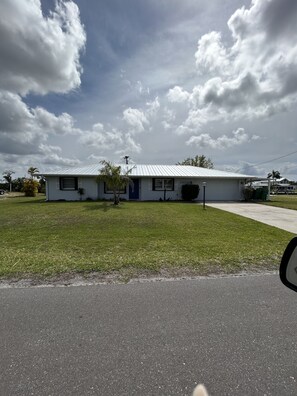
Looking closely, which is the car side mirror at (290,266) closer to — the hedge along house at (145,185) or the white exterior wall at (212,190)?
the hedge along house at (145,185)

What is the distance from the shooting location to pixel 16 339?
244cm

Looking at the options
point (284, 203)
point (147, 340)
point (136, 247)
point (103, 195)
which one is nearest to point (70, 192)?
point (103, 195)

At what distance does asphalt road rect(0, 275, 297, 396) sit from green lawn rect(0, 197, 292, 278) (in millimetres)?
1021

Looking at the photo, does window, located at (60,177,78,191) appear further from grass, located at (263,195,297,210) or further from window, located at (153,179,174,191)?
grass, located at (263,195,297,210)

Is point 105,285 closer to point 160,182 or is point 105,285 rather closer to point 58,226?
point 58,226

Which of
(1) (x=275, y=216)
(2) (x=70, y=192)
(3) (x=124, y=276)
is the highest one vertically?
(2) (x=70, y=192)

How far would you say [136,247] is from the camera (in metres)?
6.11

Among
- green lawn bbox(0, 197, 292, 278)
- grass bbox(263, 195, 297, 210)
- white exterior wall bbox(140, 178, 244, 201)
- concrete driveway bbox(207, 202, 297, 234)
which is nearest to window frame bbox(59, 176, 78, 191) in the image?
white exterior wall bbox(140, 178, 244, 201)

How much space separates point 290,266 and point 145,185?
68.1 ft

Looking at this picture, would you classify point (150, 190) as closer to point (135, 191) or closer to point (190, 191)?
point (135, 191)

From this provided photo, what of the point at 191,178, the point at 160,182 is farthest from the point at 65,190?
the point at 191,178

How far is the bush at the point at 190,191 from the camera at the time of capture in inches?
862

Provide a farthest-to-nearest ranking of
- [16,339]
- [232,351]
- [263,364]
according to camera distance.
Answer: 1. [16,339]
2. [232,351]
3. [263,364]

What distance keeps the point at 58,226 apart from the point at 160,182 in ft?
47.7
